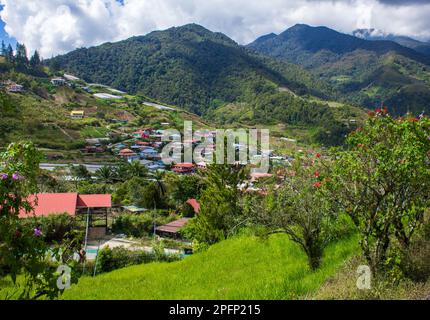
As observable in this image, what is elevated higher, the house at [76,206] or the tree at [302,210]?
the tree at [302,210]

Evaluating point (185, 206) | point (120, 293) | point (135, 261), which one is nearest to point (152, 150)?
point (185, 206)

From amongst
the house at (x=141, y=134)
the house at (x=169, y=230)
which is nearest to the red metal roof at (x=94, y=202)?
the house at (x=169, y=230)

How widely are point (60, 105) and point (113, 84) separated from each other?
91.6m

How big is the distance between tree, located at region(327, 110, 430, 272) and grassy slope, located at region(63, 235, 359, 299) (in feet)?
4.01

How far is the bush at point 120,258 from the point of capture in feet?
40.0

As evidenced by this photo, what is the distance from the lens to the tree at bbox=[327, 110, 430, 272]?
450 centimetres

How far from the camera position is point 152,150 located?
78.8m

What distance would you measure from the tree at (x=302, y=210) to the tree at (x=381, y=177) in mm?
702

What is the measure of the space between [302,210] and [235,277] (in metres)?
2.07

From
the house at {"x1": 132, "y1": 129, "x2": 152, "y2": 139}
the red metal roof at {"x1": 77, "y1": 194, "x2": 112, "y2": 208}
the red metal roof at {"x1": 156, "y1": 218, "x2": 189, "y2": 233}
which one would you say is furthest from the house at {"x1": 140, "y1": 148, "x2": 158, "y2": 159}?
the red metal roof at {"x1": 77, "y1": 194, "x2": 112, "y2": 208}

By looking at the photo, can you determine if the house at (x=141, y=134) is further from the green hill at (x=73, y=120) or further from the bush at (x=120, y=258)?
the bush at (x=120, y=258)

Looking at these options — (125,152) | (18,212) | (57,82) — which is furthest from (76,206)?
(57,82)

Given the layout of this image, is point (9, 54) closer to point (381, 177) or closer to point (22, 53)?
point (22, 53)

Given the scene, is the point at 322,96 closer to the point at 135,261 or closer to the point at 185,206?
the point at 185,206
